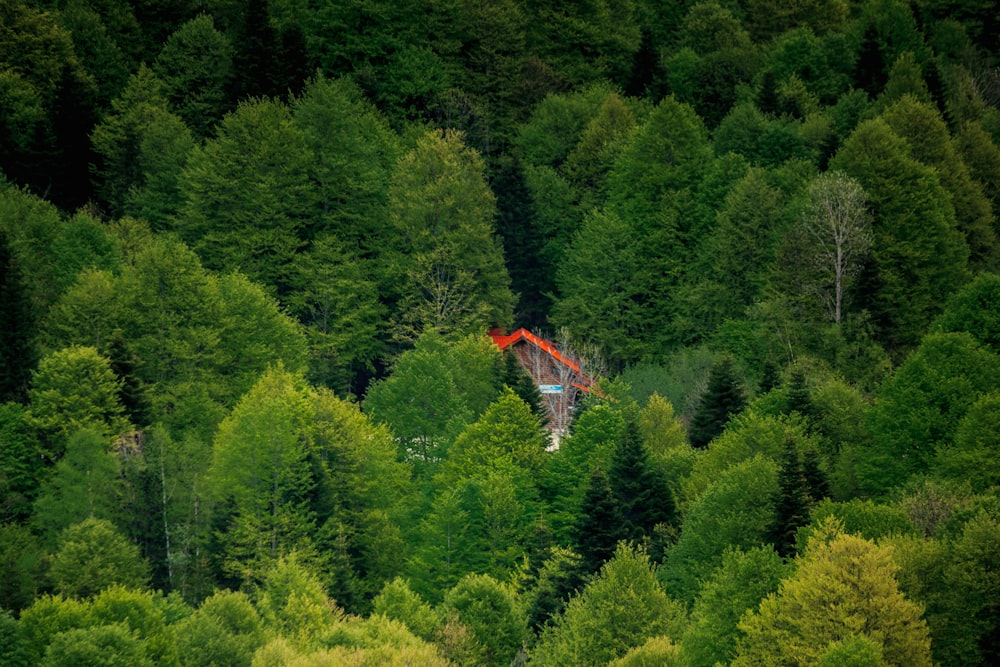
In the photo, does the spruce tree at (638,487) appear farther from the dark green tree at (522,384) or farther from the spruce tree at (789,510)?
the dark green tree at (522,384)

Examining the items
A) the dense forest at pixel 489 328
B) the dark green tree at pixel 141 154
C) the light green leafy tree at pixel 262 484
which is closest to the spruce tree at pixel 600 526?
the dense forest at pixel 489 328

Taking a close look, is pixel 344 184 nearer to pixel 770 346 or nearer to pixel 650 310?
pixel 650 310

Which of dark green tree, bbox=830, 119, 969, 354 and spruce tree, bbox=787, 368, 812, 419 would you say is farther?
dark green tree, bbox=830, 119, 969, 354

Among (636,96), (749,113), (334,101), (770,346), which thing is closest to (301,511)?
(770,346)

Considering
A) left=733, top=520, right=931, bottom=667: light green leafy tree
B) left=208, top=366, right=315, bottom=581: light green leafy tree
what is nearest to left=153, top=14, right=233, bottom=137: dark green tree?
left=208, top=366, right=315, bottom=581: light green leafy tree

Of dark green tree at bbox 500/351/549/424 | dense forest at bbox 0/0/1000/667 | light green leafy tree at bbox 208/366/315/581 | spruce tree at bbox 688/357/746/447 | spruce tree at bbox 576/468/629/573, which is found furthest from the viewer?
dark green tree at bbox 500/351/549/424

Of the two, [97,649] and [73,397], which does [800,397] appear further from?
[73,397]

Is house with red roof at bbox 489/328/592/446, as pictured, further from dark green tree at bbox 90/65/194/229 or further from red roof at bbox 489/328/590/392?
dark green tree at bbox 90/65/194/229
